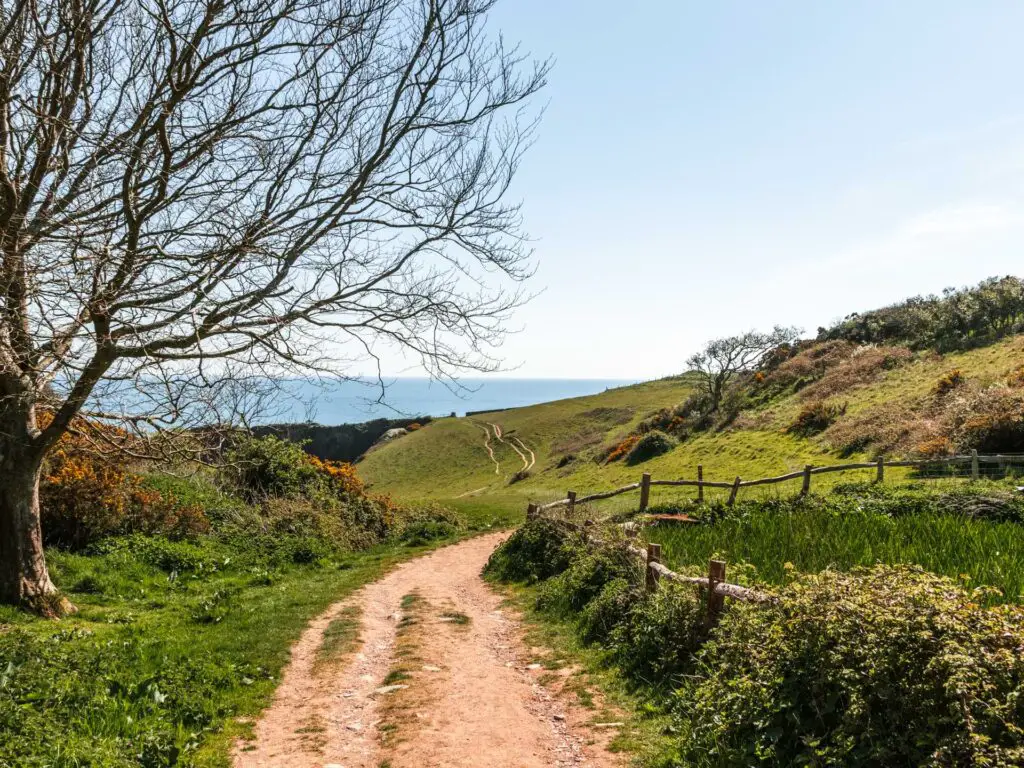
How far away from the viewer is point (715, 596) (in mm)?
7266

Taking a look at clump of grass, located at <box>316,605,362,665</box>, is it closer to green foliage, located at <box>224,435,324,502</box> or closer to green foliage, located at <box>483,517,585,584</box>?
green foliage, located at <box>483,517,585,584</box>

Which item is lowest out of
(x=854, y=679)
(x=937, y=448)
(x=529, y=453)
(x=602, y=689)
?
(x=602, y=689)

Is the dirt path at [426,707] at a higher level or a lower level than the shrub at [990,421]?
lower

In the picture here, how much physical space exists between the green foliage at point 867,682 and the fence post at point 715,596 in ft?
3.73

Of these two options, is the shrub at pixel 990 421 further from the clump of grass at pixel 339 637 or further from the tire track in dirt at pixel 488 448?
the tire track in dirt at pixel 488 448

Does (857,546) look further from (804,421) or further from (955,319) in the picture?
(955,319)

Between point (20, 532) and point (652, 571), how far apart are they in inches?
366

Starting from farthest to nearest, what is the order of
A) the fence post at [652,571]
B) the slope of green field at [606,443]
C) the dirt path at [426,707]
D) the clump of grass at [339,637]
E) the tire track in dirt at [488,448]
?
the tire track in dirt at [488,448], the slope of green field at [606,443], the clump of grass at [339,637], the fence post at [652,571], the dirt path at [426,707]

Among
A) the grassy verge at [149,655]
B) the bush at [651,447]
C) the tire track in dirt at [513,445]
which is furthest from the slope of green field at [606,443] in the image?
the grassy verge at [149,655]

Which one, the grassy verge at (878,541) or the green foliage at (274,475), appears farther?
the green foliage at (274,475)

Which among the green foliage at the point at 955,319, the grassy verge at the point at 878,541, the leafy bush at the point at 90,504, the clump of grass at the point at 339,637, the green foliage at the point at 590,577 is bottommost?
the clump of grass at the point at 339,637

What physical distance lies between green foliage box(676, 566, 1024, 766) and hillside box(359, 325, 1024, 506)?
24458 millimetres

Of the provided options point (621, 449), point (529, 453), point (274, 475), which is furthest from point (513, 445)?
point (274, 475)

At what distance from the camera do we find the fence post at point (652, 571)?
8.94 meters
